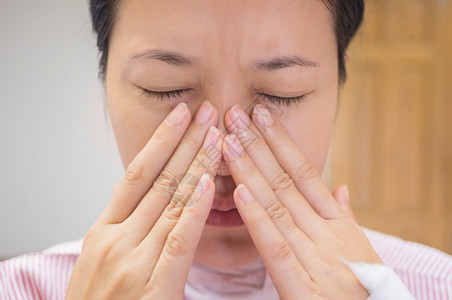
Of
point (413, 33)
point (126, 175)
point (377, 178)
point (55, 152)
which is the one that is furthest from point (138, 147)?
point (413, 33)

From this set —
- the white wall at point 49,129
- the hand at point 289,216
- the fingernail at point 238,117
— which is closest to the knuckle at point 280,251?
the hand at point 289,216

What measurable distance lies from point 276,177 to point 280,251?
14 cm

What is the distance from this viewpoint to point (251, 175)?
0.80 metres

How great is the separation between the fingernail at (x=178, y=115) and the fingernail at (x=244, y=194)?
0.15 m

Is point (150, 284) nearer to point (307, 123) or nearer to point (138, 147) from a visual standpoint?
point (138, 147)

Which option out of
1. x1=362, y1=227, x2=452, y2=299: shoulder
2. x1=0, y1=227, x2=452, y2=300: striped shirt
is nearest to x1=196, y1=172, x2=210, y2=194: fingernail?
x1=0, y1=227, x2=452, y2=300: striped shirt

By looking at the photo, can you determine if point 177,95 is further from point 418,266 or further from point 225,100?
point 418,266

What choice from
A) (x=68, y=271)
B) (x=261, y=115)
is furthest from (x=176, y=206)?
(x=68, y=271)

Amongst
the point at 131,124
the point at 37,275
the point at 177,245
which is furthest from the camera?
the point at 37,275

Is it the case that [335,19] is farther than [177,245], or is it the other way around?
[335,19]

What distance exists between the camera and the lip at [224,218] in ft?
2.86

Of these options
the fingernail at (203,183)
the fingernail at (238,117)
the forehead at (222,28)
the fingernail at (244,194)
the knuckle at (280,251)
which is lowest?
the knuckle at (280,251)

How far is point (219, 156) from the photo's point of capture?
801 millimetres

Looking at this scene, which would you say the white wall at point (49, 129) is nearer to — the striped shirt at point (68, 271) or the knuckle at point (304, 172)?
the striped shirt at point (68, 271)
